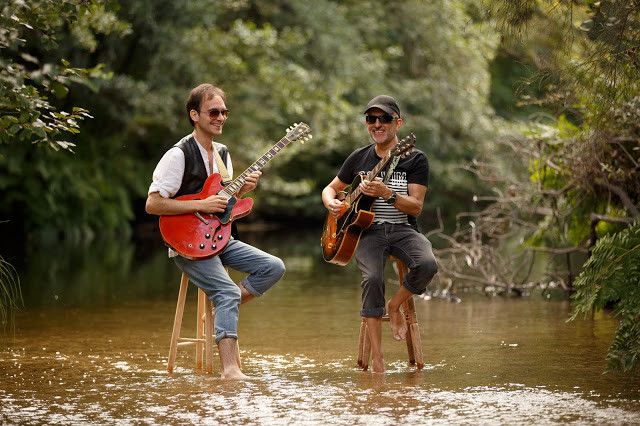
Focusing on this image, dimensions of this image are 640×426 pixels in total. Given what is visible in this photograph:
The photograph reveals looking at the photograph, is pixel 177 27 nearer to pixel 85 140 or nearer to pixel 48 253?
pixel 85 140

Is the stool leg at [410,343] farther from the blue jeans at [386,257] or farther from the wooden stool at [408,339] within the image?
the blue jeans at [386,257]

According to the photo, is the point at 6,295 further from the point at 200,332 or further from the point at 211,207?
the point at 211,207

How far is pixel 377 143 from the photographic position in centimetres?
973

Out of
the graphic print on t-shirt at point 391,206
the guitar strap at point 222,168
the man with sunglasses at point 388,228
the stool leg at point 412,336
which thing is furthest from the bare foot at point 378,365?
the guitar strap at point 222,168

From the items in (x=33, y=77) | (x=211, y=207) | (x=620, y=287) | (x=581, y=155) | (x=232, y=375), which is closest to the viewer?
(x=33, y=77)

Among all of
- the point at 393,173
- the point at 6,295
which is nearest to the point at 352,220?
the point at 393,173

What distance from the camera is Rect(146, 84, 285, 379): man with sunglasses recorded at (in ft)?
30.1

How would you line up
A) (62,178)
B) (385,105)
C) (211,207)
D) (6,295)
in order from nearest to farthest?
1. (211,207)
2. (385,105)
3. (6,295)
4. (62,178)

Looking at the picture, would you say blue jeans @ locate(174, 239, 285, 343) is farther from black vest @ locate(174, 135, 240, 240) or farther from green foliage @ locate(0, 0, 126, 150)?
green foliage @ locate(0, 0, 126, 150)

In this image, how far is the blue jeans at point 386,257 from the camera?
9.45m

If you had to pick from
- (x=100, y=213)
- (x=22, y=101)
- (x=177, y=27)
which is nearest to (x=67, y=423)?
(x=22, y=101)

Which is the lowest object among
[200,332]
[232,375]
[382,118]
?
[232,375]

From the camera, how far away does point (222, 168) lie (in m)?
9.53

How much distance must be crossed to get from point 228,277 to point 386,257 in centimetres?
119
